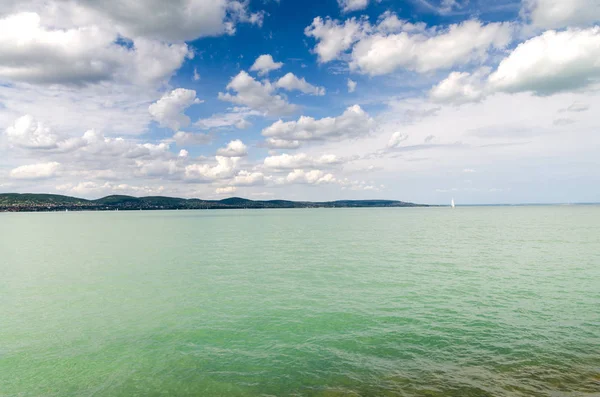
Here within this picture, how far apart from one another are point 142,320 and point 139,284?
13.8 meters

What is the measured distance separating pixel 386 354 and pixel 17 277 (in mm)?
46254

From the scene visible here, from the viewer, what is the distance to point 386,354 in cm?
1998

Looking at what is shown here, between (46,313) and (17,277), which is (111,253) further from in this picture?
(46,313)

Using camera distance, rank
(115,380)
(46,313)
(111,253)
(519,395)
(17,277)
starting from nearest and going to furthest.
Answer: (519,395) → (115,380) → (46,313) → (17,277) → (111,253)

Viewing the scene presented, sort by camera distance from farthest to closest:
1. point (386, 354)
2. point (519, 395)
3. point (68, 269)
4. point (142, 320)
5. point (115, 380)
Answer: point (68, 269) < point (142, 320) < point (386, 354) < point (115, 380) < point (519, 395)

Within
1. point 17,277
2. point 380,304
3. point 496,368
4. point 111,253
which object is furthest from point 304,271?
point 111,253

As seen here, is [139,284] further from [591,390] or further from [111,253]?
[591,390]

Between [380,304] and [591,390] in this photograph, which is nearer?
[591,390]

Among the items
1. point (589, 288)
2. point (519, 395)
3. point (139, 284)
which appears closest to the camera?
point (519, 395)

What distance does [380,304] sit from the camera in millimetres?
29531

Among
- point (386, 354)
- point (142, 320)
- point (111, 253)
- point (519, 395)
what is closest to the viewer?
point (519, 395)

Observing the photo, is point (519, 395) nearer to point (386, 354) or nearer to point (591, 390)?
point (591, 390)

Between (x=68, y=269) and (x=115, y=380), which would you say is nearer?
(x=115, y=380)

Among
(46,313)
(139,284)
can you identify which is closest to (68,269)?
(139,284)
